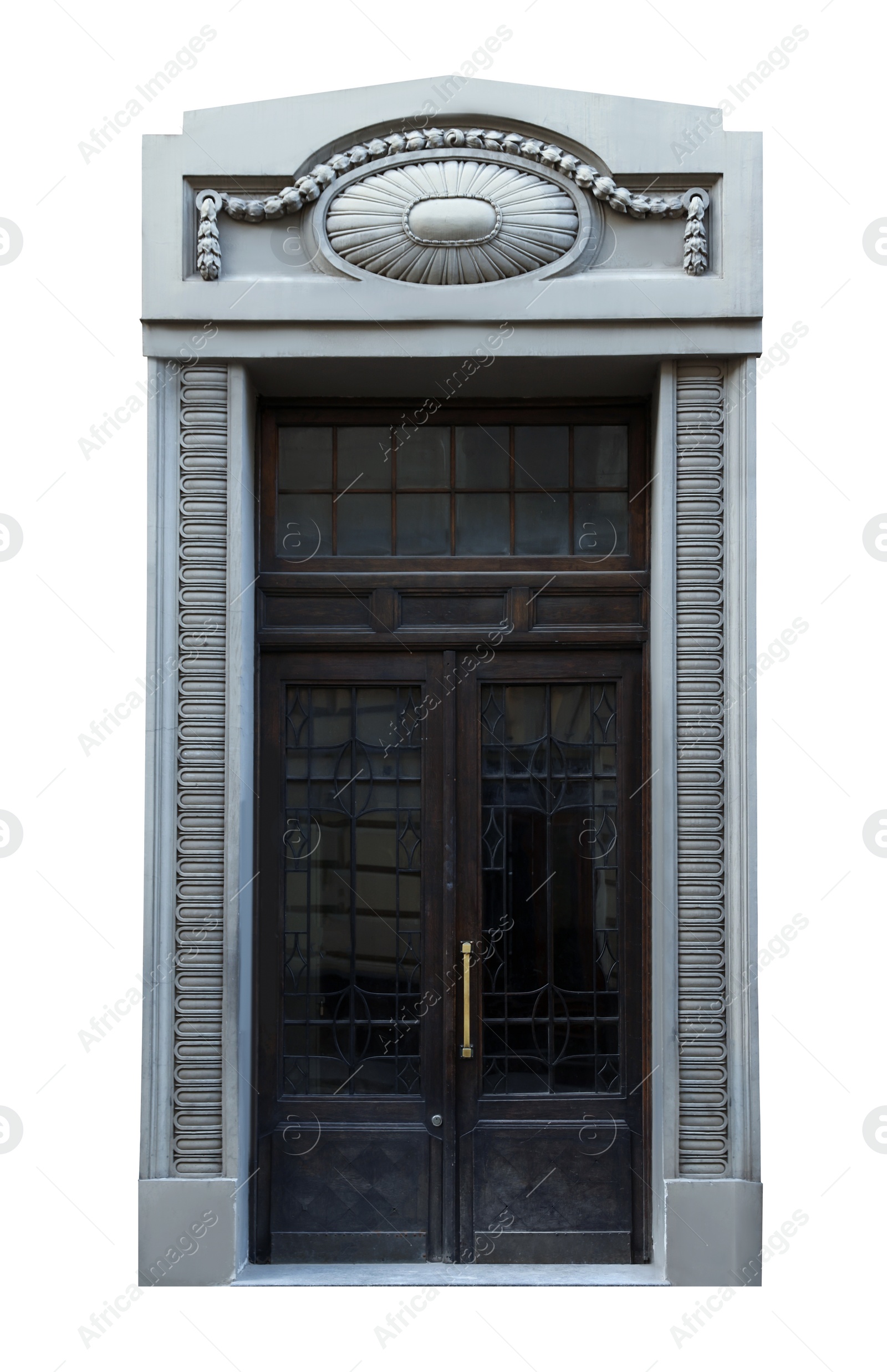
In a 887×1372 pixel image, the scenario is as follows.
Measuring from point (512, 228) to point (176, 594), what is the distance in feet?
7.45

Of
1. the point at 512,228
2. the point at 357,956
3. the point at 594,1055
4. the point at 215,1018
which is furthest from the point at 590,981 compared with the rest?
the point at 512,228

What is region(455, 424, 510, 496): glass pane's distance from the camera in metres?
5.79

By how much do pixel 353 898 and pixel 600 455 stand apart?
249 centimetres

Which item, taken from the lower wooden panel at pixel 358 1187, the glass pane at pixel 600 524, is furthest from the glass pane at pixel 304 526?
the lower wooden panel at pixel 358 1187

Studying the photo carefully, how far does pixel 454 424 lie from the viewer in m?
5.82

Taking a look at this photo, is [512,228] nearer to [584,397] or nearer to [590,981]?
[584,397]

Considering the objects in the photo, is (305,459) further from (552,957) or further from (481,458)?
(552,957)

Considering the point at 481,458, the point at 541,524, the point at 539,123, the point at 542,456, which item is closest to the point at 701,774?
the point at 541,524

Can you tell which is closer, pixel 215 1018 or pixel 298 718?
pixel 215 1018

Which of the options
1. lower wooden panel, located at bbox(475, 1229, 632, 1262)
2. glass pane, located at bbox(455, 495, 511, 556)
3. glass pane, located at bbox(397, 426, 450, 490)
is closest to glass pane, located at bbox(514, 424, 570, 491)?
glass pane, located at bbox(455, 495, 511, 556)

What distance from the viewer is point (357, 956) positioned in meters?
5.66

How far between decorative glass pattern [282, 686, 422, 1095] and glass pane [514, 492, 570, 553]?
99 centimetres

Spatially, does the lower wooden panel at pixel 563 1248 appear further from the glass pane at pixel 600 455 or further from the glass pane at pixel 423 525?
the glass pane at pixel 600 455

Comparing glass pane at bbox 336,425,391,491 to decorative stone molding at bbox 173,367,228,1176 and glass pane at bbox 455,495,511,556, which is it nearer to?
glass pane at bbox 455,495,511,556
